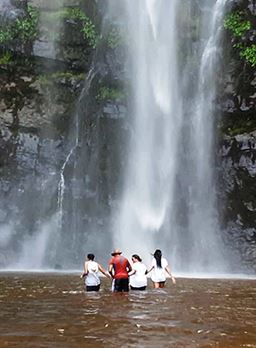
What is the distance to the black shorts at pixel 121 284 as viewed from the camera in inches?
424

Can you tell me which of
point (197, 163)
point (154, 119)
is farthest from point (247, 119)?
point (154, 119)

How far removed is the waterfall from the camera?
77.5ft

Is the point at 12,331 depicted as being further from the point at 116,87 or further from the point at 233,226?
the point at 116,87

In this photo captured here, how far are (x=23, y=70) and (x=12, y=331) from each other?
22.6m

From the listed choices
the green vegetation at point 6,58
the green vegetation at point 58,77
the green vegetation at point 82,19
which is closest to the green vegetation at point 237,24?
the green vegetation at point 82,19

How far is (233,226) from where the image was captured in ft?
76.5

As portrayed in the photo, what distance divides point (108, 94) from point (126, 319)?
66.8ft

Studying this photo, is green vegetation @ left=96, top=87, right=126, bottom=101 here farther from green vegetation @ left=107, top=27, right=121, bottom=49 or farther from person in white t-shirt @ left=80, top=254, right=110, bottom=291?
person in white t-shirt @ left=80, top=254, right=110, bottom=291

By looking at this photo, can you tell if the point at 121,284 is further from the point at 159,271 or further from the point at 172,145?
the point at 172,145

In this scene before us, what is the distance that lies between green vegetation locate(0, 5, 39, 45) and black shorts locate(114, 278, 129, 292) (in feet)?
63.2

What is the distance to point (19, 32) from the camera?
27.0 meters

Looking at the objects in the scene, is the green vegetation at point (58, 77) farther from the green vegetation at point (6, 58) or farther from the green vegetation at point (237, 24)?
the green vegetation at point (237, 24)

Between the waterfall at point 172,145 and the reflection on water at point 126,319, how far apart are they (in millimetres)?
12771

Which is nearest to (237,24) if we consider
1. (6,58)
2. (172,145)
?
(172,145)
